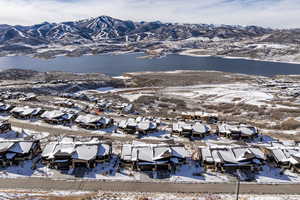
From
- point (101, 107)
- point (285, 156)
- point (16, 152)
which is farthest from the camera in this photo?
point (101, 107)

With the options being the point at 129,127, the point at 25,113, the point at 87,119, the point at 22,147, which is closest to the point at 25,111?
the point at 25,113

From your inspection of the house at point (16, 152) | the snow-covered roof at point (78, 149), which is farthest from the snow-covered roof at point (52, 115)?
the snow-covered roof at point (78, 149)

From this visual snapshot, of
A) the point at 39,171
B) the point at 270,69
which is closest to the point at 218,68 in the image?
the point at 270,69

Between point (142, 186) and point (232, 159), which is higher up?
point (232, 159)

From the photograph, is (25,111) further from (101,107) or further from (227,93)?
(227,93)

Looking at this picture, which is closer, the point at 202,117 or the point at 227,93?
the point at 202,117

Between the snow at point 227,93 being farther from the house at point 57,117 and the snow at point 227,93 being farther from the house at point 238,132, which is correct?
the house at point 57,117

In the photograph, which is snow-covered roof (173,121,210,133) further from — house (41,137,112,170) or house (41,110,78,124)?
house (41,110,78,124)
